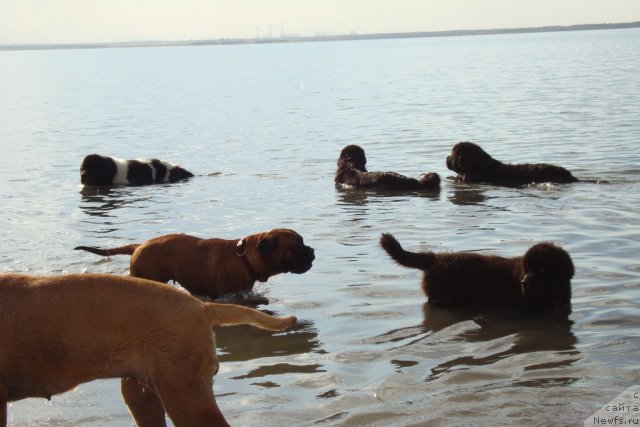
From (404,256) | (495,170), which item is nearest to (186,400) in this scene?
(404,256)

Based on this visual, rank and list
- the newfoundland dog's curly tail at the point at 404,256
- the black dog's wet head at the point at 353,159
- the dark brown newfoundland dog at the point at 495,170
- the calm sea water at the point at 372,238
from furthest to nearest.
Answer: the black dog's wet head at the point at 353,159
the dark brown newfoundland dog at the point at 495,170
the newfoundland dog's curly tail at the point at 404,256
the calm sea water at the point at 372,238

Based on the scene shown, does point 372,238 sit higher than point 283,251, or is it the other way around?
point 283,251

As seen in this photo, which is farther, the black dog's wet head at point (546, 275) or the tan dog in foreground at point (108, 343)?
the black dog's wet head at point (546, 275)

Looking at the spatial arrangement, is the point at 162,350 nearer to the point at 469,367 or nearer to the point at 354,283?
the point at 469,367

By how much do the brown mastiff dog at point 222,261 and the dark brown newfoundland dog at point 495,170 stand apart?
7.34m

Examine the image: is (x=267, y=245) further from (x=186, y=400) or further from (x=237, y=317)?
(x=186, y=400)

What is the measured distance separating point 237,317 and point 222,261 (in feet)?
11.3

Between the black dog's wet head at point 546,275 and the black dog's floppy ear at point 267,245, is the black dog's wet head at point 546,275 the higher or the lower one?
the lower one

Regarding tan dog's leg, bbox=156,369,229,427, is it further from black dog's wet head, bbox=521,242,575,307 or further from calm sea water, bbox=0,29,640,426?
black dog's wet head, bbox=521,242,575,307

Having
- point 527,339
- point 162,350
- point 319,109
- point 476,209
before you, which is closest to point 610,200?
point 476,209

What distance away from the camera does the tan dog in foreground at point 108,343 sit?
4645mm

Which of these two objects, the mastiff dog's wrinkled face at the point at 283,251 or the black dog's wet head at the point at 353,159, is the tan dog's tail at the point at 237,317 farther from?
the black dog's wet head at the point at 353,159

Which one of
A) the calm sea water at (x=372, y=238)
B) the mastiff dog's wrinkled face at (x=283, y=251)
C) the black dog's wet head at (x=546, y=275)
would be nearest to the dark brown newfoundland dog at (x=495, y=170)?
the calm sea water at (x=372, y=238)

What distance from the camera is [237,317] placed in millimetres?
5023
